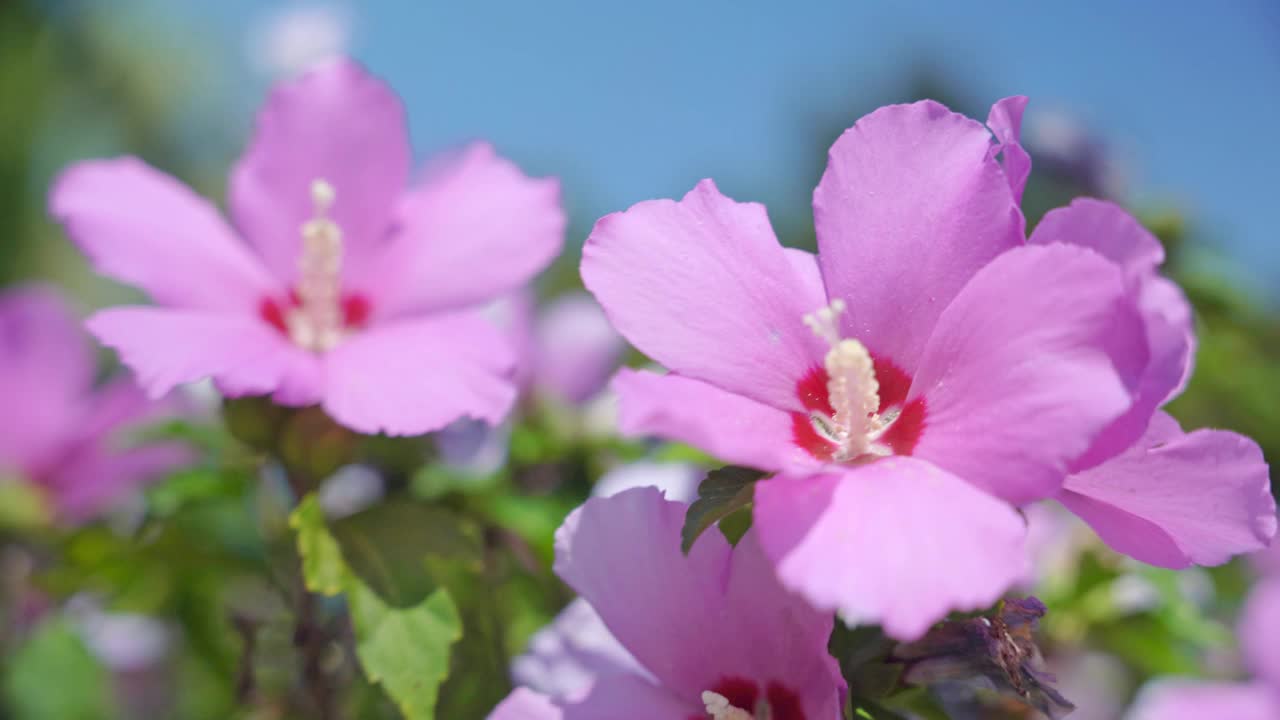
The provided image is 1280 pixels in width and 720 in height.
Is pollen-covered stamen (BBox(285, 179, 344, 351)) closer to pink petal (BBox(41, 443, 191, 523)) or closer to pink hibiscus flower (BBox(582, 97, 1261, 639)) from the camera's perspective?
pink hibiscus flower (BBox(582, 97, 1261, 639))

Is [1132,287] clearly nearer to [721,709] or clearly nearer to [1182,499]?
[1182,499]

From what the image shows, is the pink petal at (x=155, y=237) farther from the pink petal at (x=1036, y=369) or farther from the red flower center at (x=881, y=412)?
the pink petal at (x=1036, y=369)

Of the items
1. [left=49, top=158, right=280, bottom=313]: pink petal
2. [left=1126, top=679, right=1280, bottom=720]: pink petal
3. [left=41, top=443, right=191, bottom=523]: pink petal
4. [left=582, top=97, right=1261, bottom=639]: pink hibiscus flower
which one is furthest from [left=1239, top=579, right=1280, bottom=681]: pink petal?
[left=41, top=443, right=191, bottom=523]: pink petal

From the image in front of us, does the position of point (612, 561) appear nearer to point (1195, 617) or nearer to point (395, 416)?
point (395, 416)

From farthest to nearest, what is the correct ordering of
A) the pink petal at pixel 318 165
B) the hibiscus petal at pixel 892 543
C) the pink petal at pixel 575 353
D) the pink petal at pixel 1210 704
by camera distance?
the pink petal at pixel 575 353
the pink petal at pixel 1210 704
the pink petal at pixel 318 165
the hibiscus petal at pixel 892 543

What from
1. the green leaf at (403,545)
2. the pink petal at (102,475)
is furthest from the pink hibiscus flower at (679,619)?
the pink petal at (102,475)

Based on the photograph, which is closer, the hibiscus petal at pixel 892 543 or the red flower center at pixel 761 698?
the hibiscus petal at pixel 892 543

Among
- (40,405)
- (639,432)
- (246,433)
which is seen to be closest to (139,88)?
(40,405)
